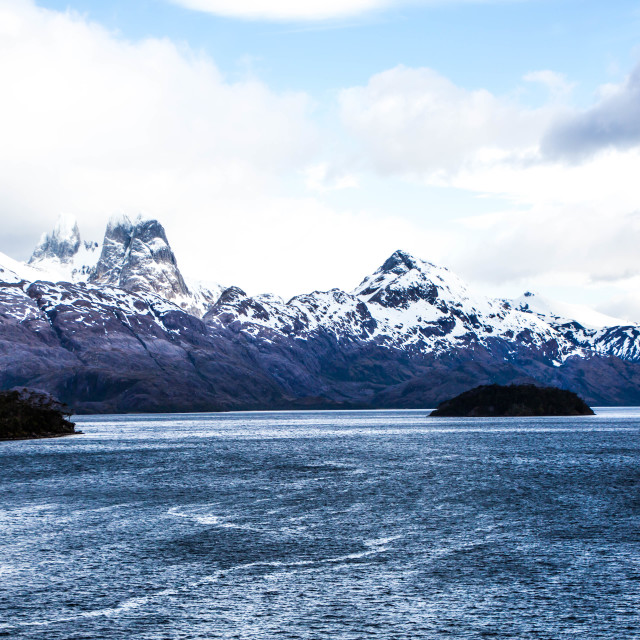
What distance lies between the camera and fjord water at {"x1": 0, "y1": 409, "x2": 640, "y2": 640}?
134 feet

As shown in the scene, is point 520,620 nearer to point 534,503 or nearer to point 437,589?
point 437,589

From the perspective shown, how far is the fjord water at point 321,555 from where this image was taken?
134 ft

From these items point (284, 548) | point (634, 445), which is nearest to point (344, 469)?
point (284, 548)

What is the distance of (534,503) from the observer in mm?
83375

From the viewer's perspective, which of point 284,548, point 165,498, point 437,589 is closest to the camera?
point 437,589

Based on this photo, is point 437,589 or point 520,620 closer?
point 520,620

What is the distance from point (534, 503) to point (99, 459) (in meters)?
89.3

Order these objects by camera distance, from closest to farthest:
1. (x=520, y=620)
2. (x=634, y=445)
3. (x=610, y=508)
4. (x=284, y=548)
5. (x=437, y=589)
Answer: (x=520, y=620) < (x=437, y=589) < (x=284, y=548) < (x=610, y=508) < (x=634, y=445)

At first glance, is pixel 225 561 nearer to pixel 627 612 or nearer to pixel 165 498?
pixel 627 612

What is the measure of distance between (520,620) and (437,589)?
741 centimetres

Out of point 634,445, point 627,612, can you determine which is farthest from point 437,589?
point 634,445

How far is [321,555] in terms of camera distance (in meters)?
57.1

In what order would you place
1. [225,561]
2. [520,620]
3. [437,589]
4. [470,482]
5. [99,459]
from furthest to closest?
[99,459], [470,482], [225,561], [437,589], [520,620]

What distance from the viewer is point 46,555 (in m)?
57.5
